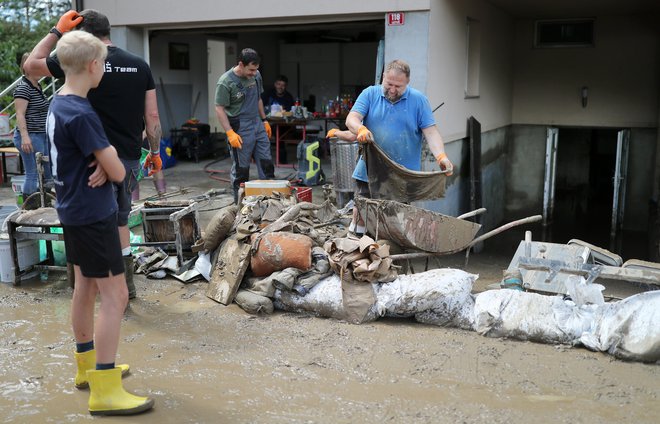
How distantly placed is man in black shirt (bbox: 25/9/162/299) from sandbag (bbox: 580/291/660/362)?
317cm

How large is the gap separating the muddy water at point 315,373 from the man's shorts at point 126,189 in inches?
27.9

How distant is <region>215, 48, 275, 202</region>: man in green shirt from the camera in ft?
22.5

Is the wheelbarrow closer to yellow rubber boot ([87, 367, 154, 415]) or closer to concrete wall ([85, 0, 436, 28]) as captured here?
yellow rubber boot ([87, 367, 154, 415])

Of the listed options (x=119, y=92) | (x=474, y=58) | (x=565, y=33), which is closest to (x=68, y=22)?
(x=119, y=92)

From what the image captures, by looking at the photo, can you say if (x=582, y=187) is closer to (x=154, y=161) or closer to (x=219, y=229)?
(x=219, y=229)

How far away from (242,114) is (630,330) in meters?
4.51

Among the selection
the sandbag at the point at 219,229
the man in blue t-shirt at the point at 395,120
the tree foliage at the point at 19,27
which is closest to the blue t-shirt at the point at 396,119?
the man in blue t-shirt at the point at 395,120

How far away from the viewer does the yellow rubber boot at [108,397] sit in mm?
3062

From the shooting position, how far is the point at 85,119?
116 inches

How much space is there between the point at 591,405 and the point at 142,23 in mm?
8117

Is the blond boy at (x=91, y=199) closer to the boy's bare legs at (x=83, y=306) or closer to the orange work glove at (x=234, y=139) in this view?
the boy's bare legs at (x=83, y=306)

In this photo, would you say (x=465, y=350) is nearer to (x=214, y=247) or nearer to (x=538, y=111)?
(x=214, y=247)

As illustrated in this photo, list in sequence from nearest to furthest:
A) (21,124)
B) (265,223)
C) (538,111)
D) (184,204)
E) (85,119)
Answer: (85,119)
(265,223)
(184,204)
(21,124)
(538,111)

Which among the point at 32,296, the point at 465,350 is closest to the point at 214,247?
the point at 32,296
